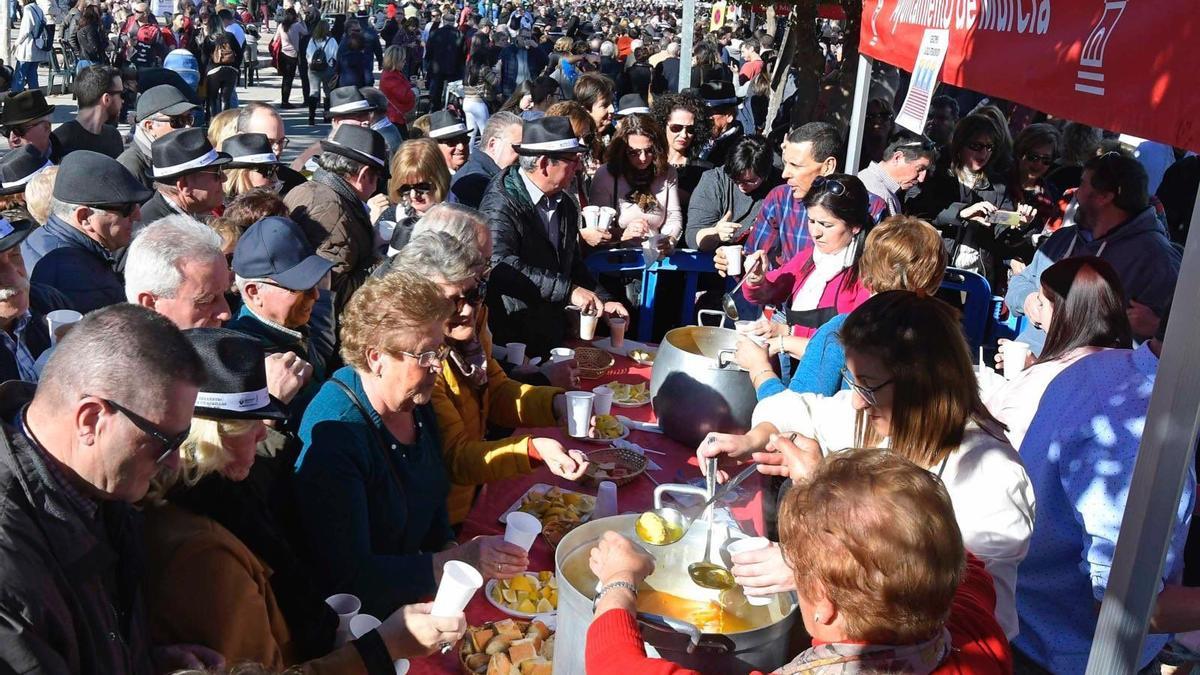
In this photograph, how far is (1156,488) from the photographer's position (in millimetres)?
1797

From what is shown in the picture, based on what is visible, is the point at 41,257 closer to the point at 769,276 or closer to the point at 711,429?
the point at 711,429

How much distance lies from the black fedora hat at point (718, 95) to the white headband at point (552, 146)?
381 centimetres

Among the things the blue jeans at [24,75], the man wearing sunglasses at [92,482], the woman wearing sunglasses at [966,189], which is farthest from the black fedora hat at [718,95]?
the blue jeans at [24,75]

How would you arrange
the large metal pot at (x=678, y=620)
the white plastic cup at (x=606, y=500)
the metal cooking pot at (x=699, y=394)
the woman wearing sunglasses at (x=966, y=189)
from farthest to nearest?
the woman wearing sunglasses at (x=966, y=189) → the metal cooking pot at (x=699, y=394) → the white plastic cup at (x=606, y=500) → the large metal pot at (x=678, y=620)

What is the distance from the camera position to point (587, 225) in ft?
18.8

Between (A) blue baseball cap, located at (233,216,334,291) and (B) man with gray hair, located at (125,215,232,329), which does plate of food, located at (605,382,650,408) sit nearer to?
(A) blue baseball cap, located at (233,216,334,291)

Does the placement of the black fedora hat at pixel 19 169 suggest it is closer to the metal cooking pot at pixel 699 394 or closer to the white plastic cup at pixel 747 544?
the metal cooking pot at pixel 699 394

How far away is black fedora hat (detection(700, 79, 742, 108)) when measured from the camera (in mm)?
8430

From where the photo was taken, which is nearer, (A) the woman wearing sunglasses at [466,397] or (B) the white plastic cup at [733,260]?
(A) the woman wearing sunglasses at [466,397]

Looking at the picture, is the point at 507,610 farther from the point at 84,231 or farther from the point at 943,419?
the point at 84,231

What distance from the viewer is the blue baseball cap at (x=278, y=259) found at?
323cm

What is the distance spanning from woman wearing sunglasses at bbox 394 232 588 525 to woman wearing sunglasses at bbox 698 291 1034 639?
0.97 metres

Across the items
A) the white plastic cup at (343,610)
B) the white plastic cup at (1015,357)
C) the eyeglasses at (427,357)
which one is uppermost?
the eyeglasses at (427,357)

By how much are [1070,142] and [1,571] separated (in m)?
8.43
